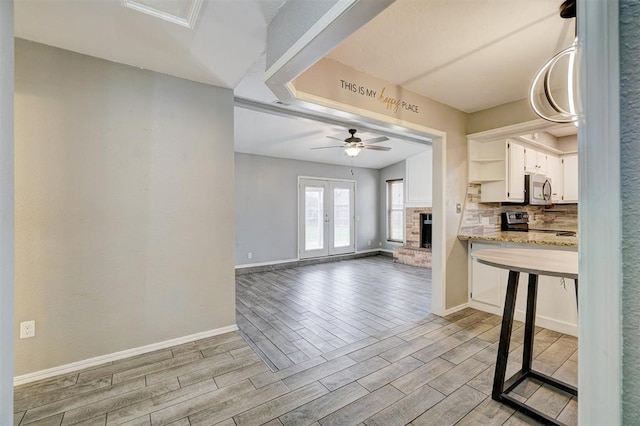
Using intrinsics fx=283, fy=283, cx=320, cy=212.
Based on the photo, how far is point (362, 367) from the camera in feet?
7.58

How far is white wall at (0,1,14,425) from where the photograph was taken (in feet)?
3.09

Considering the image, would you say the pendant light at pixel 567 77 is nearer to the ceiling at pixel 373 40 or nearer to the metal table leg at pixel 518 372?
the ceiling at pixel 373 40

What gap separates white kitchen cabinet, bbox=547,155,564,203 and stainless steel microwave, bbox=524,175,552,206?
23 centimetres

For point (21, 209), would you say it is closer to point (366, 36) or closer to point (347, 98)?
point (347, 98)

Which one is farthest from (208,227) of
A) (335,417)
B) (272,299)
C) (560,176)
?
(560,176)

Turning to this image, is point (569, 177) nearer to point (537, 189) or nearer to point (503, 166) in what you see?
point (537, 189)

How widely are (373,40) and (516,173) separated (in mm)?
2744

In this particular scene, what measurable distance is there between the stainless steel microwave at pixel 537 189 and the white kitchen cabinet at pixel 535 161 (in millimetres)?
102

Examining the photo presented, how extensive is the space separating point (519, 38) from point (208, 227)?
3101 millimetres

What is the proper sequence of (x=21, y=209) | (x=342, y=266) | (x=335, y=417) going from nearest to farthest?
(x=335, y=417) → (x=21, y=209) → (x=342, y=266)

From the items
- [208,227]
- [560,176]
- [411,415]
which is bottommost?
[411,415]

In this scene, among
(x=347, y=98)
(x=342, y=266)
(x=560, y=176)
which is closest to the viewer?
(x=347, y=98)

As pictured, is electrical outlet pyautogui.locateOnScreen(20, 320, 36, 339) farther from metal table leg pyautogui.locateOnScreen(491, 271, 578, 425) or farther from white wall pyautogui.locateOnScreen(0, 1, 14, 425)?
metal table leg pyautogui.locateOnScreen(491, 271, 578, 425)

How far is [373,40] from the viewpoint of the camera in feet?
7.25
